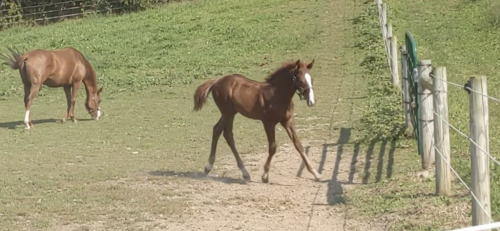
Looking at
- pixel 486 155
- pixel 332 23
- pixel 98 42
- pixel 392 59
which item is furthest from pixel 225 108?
pixel 98 42

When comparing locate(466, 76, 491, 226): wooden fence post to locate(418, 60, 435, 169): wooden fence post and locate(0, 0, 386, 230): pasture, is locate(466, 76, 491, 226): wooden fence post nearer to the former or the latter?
locate(0, 0, 386, 230): pasture

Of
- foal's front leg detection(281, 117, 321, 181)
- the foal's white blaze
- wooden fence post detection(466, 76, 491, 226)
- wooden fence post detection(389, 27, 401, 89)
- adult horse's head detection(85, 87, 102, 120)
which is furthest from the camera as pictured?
adult horse's head detection(85, 87, 102, 120)

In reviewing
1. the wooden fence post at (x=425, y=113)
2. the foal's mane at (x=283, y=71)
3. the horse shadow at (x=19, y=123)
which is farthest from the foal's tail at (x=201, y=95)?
the horse shadow at (x=19, y=123)

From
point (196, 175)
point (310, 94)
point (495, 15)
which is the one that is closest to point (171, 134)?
point (196, 175)

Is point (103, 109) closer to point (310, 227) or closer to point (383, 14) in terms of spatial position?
point (383, 14)

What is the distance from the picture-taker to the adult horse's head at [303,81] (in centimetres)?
920

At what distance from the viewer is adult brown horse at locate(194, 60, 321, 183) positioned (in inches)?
375

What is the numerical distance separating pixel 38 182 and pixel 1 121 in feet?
23.1

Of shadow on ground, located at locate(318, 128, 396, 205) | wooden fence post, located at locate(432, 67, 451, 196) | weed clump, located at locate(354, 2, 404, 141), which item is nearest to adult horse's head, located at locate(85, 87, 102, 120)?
weed clump, located at locate(354, 2, 404, 141)

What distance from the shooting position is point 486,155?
5547 mm

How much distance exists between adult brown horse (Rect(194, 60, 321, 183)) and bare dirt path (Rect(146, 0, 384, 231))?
34cm

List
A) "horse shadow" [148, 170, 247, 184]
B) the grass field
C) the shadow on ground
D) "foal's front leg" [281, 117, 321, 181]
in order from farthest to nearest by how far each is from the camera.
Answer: "horse shadow" [148, 170, 247, 184]
"foal's front leg" [281, 117, 321, 181]
the shadow on ground
the grass field

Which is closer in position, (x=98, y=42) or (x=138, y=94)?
(x=138, y=94)

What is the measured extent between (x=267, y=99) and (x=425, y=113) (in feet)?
6.78
